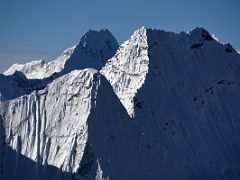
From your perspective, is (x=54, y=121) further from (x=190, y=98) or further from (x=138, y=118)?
(x=190, y=98)

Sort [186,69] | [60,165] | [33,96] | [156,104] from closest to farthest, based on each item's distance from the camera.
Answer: [60,165], [33,96], [156,104], [186,69]

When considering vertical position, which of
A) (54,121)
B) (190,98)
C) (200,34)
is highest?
(200,34)

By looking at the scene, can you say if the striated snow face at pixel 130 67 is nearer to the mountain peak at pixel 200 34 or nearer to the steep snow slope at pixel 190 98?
the steep snow slope at pixel 190 98

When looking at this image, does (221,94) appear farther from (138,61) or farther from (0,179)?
(0,179)

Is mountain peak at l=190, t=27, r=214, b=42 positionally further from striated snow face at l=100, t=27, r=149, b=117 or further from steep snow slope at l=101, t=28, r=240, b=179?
striated snow face at l=100, t=27, r=149, b=117

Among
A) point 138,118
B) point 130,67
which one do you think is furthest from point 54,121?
point 130,67

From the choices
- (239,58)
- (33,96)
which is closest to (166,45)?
(239,58)

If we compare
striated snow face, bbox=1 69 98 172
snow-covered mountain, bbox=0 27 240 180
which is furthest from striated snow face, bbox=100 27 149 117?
striated snow face, bbox=1 69 98 172
